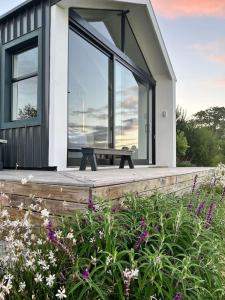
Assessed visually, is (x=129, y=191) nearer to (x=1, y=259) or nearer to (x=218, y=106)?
(x=1, y=259)

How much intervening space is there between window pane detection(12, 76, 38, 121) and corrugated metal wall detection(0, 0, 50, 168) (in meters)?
0.28

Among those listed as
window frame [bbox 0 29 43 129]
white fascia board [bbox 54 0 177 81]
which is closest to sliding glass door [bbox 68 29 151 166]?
white fascia board [bbox 54 0 177 81]

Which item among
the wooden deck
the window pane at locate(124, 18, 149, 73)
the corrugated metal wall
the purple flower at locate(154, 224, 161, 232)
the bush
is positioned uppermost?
the window pane at locate(124, 18, 149, 73)

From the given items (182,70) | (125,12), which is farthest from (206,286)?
(182,70)

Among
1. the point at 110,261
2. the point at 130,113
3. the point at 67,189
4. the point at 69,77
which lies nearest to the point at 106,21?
the point at 130,113

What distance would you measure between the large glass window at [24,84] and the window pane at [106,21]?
112 centimetres

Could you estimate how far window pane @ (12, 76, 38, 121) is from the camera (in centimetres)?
497

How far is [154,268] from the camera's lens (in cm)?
143

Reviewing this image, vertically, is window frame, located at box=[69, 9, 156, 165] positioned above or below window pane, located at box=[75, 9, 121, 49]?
below

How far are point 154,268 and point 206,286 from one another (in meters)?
0.40

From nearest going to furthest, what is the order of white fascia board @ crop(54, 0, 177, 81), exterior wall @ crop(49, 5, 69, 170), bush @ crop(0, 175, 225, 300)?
1. bush @ crop(0, 175, 225, 300)
2. exterior wall @ crop(49, 5, 69, 170)
3. white fascia board @ crop(54, 0, 177, 81)

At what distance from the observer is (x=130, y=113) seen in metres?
7.54

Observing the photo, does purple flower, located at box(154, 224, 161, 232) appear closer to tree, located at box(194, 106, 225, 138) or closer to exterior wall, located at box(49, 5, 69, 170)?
exterior wall, located at box(49, 5, 69, 170)

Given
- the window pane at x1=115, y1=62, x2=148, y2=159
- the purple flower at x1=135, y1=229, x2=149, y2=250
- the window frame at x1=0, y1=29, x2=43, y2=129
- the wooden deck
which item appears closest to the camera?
the purple flower at x1=135, y1=229, x2=149, y2=250
